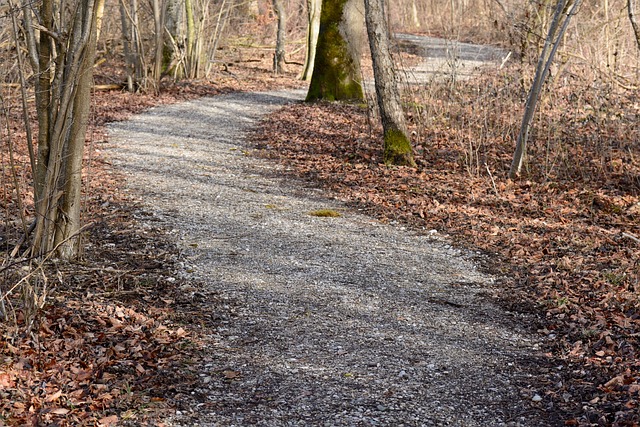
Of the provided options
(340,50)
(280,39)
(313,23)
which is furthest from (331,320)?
(280,39)

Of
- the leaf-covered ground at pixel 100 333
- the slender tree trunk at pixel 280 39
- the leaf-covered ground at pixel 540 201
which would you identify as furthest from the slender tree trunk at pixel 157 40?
the leaf-covered ground at pixel 100 333

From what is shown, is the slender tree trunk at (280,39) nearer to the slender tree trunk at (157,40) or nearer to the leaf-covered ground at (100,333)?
the slender tree trunk at (157,40)

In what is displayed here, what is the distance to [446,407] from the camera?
13.5ft

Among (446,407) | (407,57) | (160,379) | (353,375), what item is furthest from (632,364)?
(407,57)

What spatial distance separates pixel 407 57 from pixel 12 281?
21.9m

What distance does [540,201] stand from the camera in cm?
852

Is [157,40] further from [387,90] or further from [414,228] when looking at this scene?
[414,228]

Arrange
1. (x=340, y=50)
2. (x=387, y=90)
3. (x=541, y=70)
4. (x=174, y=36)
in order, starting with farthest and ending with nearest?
(x=174, y=36) < (x=340, y=50) < (x=387, y=90) < (x=541, y=70)

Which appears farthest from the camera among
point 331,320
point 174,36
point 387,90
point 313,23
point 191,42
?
point 313,23

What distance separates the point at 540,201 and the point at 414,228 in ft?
5.85

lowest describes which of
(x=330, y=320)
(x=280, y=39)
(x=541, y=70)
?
(x=330, y=320)

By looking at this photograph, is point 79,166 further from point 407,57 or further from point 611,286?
point 407,57

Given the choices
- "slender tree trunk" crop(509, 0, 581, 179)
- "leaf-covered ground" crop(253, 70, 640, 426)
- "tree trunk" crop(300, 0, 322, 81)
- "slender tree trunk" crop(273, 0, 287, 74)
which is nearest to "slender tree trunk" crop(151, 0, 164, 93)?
"leaf-covered ground" crop(253, 70, 640, 426)

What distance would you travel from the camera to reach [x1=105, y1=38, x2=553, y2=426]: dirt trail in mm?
4074
